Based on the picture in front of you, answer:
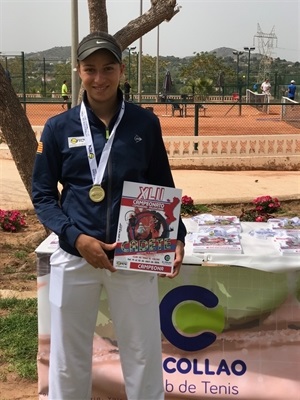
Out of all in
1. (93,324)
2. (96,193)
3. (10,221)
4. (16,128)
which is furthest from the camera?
(10,221)

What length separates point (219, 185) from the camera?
1020 centimetres

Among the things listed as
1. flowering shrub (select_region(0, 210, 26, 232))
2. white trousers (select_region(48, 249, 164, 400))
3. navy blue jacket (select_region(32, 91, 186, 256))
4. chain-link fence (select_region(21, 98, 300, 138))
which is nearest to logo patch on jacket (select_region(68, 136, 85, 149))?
navy blue jacket (select_region(32, 91, 186, 256))

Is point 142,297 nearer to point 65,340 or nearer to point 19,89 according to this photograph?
point 65,340

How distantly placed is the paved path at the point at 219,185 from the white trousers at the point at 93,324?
20.1 feet

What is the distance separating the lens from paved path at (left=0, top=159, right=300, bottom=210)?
897 centimetres

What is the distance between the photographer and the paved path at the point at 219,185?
29.4ft

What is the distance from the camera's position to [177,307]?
3.06m

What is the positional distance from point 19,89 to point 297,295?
1255 inches

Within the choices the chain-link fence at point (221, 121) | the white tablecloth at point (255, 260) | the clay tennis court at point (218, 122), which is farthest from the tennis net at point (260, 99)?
the white tablecloth at point (255, 260)

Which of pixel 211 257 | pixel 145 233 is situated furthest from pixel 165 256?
pixel 211 257

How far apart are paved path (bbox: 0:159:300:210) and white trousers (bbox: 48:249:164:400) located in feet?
20.1

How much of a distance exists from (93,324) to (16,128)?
2.93 meters

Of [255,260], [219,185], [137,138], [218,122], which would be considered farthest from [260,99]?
[137,138]

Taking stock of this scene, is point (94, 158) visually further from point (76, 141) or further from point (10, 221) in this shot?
point (10, 221)
